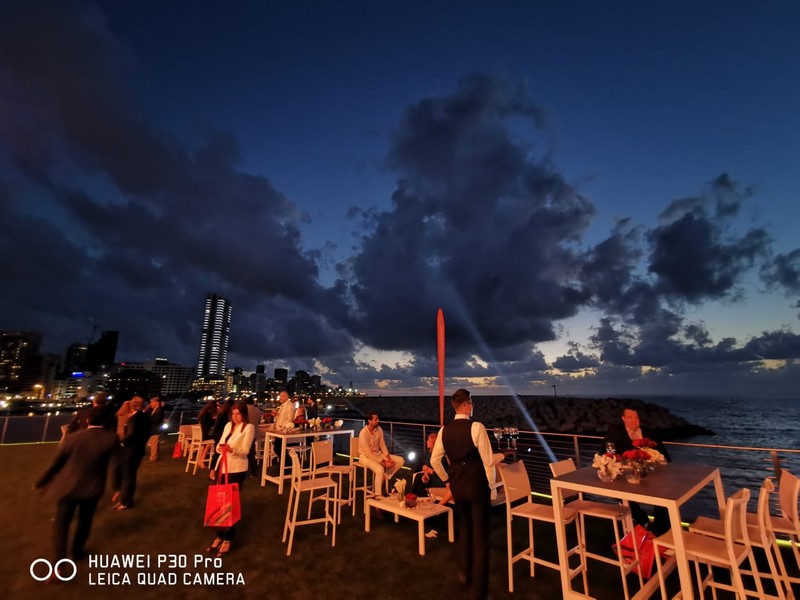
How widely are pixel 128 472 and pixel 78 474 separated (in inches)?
102

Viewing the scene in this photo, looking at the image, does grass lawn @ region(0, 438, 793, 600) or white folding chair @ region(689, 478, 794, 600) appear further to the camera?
grass lawn @ region(0, 438, 793, 600)

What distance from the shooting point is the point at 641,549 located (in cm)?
353

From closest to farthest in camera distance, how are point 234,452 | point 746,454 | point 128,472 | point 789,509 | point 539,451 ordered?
point 789,509
point 234,452
point 128,472
point 539,451
point 746,454

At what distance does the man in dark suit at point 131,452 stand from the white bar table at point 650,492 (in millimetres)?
5999

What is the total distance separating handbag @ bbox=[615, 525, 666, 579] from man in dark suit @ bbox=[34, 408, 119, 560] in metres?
5.29

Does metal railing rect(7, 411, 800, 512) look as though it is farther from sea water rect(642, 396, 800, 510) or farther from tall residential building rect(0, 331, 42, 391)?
tall residential building rect(0, 331, 42, 391)

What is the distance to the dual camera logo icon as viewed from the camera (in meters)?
3.63

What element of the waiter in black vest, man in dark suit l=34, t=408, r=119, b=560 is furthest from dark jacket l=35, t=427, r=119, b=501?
the waiter in black vest

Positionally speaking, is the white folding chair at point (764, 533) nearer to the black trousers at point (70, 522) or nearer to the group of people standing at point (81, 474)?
the group of people standing at point (81, 474)

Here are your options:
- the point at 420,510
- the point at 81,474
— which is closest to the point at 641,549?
the point at 420,510

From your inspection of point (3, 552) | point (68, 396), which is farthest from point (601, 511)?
point (68, 396)

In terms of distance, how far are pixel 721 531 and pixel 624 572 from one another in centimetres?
90

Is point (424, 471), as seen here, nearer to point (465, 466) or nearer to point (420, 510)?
point (420, 510)

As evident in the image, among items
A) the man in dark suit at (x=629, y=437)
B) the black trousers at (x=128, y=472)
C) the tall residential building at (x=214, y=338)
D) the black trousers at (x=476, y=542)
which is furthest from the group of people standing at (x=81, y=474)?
the tall residential building at (x=214, y=338)
